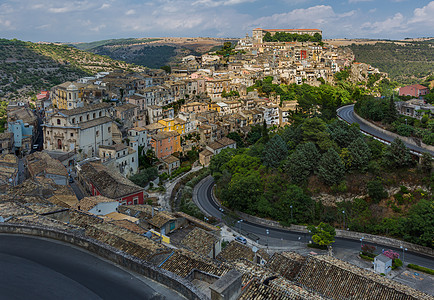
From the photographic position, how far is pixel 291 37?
318 feet

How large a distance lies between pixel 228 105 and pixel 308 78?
21793mm

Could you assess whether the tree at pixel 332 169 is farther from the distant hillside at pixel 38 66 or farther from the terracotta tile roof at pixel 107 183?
the distant hillside at pixel 38 66

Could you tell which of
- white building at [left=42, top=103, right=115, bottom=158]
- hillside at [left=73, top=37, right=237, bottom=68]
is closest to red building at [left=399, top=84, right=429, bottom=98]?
white building at [left=42, top=103, right=115, bottom=158]

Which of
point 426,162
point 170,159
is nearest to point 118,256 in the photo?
point 426,162

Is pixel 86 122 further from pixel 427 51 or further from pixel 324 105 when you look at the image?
pixel 427 51

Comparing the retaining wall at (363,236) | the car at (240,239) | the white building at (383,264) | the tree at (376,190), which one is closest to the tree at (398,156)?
the tree at (376,190)

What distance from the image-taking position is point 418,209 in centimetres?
2652

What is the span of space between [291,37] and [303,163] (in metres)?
71.1

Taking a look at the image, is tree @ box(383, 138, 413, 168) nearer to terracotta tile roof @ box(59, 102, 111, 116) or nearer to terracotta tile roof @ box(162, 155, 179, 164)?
terracotta tile roof @ box(162, 155, 179, 164)

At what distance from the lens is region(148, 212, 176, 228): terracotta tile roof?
79.5 feet

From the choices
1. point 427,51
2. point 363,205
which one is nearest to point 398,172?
point 363,205

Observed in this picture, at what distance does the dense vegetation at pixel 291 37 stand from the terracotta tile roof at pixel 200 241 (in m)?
81.5

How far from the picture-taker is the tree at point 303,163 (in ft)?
108

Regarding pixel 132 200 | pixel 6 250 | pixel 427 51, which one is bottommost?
pixel 132 200
